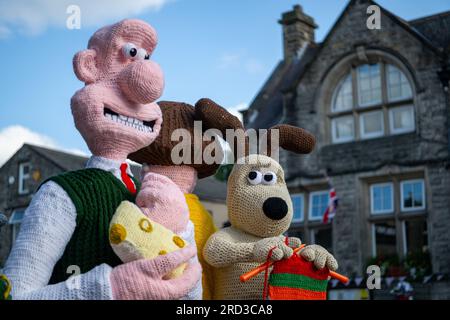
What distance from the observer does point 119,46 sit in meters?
2.92

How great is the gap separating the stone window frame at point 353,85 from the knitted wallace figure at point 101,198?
1063 centimetres

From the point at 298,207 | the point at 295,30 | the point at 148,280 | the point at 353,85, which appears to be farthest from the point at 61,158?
the point at 148,280

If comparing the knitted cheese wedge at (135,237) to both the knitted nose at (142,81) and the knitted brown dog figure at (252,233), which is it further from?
the knitted brown dog figure at (252,233)

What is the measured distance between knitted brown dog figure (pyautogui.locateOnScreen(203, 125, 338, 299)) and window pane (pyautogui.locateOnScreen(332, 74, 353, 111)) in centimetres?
1044

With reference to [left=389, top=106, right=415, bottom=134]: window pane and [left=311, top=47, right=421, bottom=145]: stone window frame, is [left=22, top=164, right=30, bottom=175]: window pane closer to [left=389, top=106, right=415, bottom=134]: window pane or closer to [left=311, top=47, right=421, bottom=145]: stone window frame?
[left=311, top=47, right=421, bottom=145]: stone window frame

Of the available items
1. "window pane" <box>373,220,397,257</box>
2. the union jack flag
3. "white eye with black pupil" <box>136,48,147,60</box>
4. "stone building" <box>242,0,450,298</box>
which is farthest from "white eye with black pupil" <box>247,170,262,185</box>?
"window pane" <box>373,220,397,257</box>

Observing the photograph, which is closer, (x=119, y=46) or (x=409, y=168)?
(x=119, y=46)

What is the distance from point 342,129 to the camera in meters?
13.9

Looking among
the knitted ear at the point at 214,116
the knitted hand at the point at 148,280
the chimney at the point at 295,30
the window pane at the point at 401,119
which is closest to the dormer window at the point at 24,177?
the chimney at the point at 295,30

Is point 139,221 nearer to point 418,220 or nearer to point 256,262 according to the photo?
point 256,262

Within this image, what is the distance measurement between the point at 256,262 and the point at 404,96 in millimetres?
10451

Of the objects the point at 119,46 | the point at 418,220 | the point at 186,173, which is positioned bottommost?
the point at 186,173

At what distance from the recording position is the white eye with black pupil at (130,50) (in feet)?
9.50
